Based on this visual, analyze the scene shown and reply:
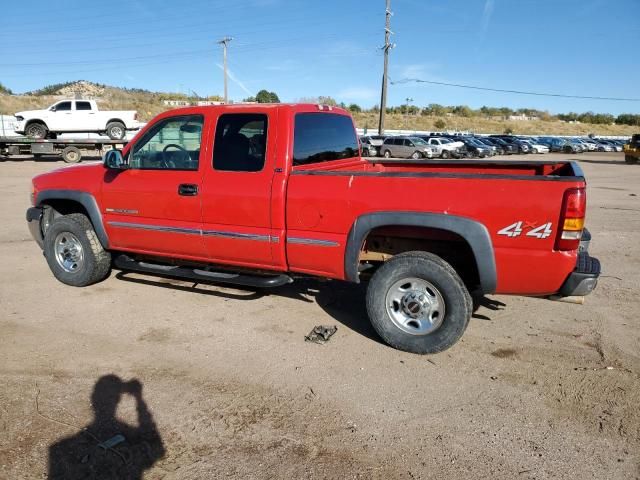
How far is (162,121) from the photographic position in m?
4.79

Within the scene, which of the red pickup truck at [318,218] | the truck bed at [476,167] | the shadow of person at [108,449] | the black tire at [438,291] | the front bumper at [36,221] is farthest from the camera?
the front bumper at [36,221]

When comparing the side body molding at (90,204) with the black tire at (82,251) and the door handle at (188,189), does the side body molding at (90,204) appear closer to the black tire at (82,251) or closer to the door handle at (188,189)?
the black tire at (82,251)

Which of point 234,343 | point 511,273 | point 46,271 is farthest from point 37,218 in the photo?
point 511,273

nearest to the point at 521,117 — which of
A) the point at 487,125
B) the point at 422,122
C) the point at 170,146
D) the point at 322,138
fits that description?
the point at 487,125

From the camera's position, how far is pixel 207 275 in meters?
4.65

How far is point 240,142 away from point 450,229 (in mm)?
2056

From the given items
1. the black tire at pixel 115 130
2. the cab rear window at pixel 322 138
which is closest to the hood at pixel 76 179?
the cab rear window at pixel 322 138

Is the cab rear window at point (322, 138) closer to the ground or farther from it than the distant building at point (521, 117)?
closer to the ground

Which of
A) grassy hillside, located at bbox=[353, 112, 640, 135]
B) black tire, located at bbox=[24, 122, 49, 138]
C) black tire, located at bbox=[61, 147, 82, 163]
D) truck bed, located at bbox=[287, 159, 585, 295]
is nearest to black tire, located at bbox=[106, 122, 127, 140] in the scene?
black tire, located at bbox=[61, 147, 82, 163]

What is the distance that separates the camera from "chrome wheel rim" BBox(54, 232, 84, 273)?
5.48 meters

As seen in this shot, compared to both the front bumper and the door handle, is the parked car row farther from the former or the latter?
the door handle

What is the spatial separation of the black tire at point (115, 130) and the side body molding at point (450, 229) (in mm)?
25028

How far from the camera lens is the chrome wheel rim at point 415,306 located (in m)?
3.88

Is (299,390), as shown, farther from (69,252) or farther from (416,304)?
(69,252)
